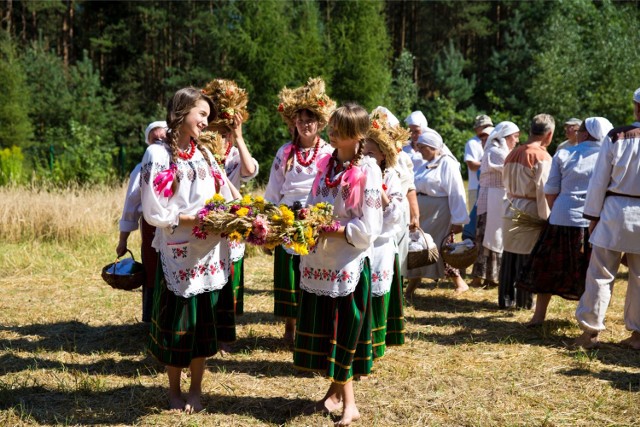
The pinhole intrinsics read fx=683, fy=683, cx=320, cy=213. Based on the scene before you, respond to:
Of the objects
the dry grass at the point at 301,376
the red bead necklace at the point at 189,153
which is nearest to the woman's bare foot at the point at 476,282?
the dry grass at the point at 301,376

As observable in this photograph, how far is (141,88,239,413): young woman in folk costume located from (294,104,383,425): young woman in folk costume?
60 centimetres

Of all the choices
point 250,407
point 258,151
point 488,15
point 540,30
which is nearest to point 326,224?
point 250,407

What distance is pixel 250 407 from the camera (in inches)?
185

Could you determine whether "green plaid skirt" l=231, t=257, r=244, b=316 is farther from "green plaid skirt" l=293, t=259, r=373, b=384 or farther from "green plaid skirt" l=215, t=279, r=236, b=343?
"green plaid skirt" l=293, t=259, r=373, b=384

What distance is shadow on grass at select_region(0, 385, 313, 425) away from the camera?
4.44 m

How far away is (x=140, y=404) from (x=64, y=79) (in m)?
25.3

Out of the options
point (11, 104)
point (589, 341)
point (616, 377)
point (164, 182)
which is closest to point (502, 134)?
point (589, 341)

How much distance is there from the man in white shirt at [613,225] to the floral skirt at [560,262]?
48cm

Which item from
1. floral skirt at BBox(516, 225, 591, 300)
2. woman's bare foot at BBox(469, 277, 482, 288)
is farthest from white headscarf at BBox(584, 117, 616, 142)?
woman's bare foot at BBox(469, 277, 482, 288)

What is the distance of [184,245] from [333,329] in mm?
1066

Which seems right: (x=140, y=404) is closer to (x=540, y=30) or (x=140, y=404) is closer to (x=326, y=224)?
(x=326, y=224)

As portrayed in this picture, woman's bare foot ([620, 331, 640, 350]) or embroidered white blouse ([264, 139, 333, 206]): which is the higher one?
embroidered white blouse ([264, 139, 333, 206])

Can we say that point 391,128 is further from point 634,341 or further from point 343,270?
point 634,341

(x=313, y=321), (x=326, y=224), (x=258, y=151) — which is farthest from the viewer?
(x=258, y=151)
